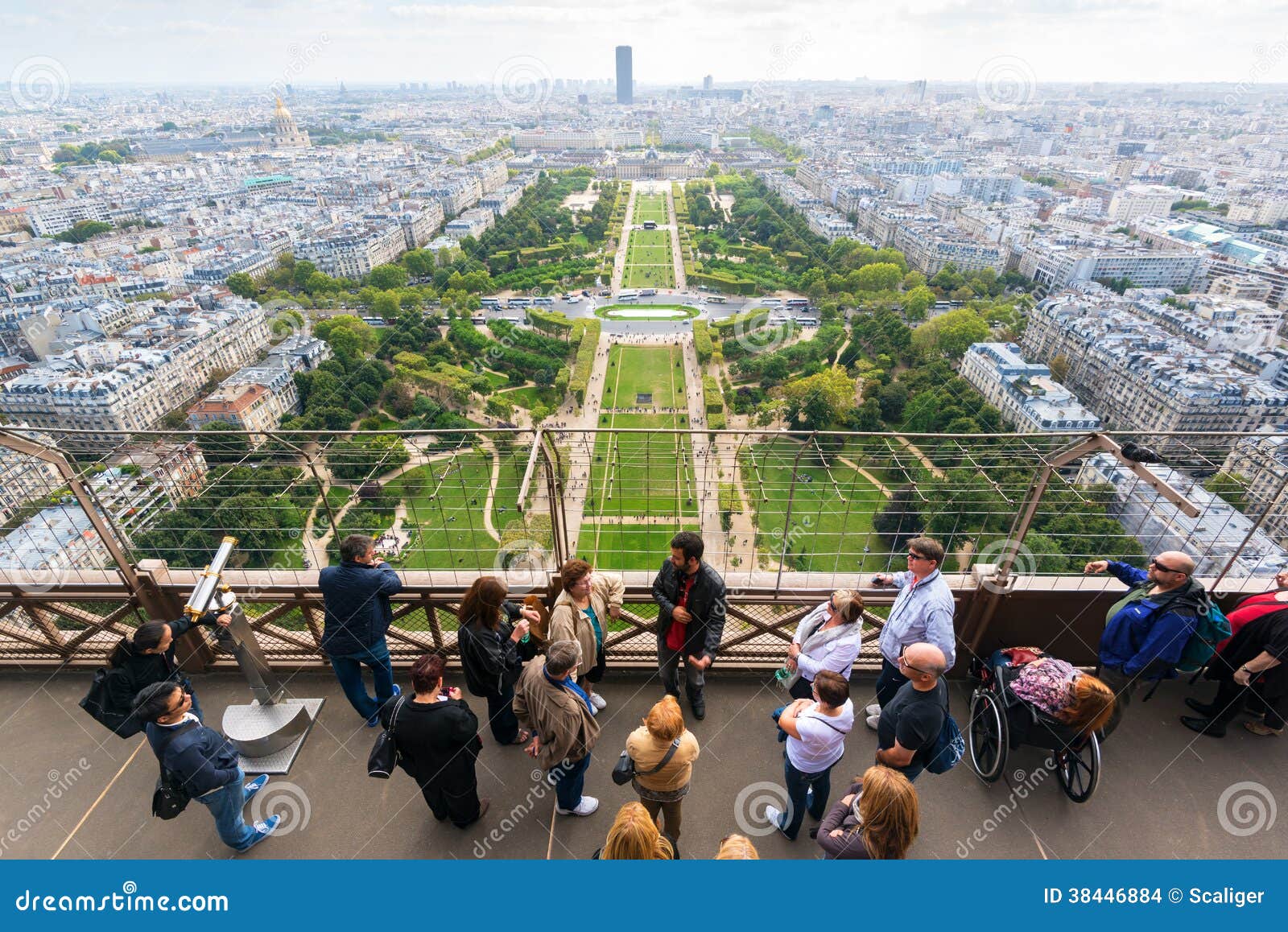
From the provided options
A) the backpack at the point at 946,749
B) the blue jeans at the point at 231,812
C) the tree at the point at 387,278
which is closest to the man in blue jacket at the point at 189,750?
the blue jeans at the point at 231,812

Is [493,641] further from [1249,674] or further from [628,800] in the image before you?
[1249,674]

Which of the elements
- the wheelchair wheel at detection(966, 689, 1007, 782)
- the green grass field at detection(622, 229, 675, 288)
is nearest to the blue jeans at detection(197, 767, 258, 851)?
the wheelchair wheel at detection(966, 689, 1007, 782)

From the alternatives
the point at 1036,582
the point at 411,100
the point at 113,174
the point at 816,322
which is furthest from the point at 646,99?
the point at 1036,582

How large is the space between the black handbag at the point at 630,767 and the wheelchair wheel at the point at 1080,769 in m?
2.00

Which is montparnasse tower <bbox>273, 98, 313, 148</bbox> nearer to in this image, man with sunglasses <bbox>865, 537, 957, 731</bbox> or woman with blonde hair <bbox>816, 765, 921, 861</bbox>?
man with sunglasses <bbox>865, 537, 957, 731</bbox>

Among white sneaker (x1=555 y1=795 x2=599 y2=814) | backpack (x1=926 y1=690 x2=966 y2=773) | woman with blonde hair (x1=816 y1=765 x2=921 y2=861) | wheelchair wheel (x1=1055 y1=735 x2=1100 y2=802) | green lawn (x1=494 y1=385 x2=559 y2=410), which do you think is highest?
woman with blonde hair (x1=816 y1=765 x2=921 y2=861)

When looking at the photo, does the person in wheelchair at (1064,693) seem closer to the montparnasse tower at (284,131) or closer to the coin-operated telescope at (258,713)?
the coin-operated telescope at (258,713)

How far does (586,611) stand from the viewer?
10.0ft

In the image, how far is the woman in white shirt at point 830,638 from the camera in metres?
2.85

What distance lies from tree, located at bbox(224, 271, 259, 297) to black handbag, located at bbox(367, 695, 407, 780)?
159ft

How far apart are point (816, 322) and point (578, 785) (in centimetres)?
3662

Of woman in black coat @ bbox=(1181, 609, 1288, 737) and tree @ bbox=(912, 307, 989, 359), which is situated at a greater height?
woman in black coat @ bbox=(1181, 609, 1288, 737)

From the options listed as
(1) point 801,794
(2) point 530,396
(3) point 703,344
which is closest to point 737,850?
(1) point 801,794

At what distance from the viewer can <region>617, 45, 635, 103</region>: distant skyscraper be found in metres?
168
